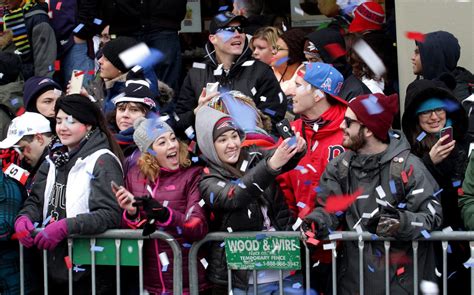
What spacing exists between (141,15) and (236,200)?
3.95m

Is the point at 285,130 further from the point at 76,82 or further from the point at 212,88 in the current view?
the point at 76,82

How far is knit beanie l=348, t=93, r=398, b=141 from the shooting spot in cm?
810

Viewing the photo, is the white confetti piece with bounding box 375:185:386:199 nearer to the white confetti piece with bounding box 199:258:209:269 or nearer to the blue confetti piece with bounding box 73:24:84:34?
the white confetti piece with bounding box 199:258:209:269

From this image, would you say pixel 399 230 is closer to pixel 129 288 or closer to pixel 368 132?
pixel 368 132

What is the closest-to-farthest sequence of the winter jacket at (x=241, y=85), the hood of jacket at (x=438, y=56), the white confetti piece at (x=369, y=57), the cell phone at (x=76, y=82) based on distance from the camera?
the hood of jacket at (x=438, y=56), the winter jacket at (x=241, y=85), the white confetti piece at (x=369, y=57), the cell phone at (x=76, y=82)

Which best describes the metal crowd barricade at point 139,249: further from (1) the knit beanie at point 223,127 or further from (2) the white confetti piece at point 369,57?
(2) the white confetti piece at point 369,57

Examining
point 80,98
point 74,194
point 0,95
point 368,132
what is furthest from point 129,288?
point 0,95

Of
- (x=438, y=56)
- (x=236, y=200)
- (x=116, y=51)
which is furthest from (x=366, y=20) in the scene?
(x=236, y=200)

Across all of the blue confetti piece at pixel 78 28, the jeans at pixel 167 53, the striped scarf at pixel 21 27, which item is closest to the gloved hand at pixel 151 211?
the jeans at pixel 167 53

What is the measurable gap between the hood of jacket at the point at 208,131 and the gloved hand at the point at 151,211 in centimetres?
54

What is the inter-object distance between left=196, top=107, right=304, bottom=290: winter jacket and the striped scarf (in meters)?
3.92

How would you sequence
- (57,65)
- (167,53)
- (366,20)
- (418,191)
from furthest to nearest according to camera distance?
1. (57,65)
2. (167,53)
3. (366,20)
4. (418,191)

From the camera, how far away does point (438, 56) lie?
9.61 m

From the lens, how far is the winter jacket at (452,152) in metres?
8.42
